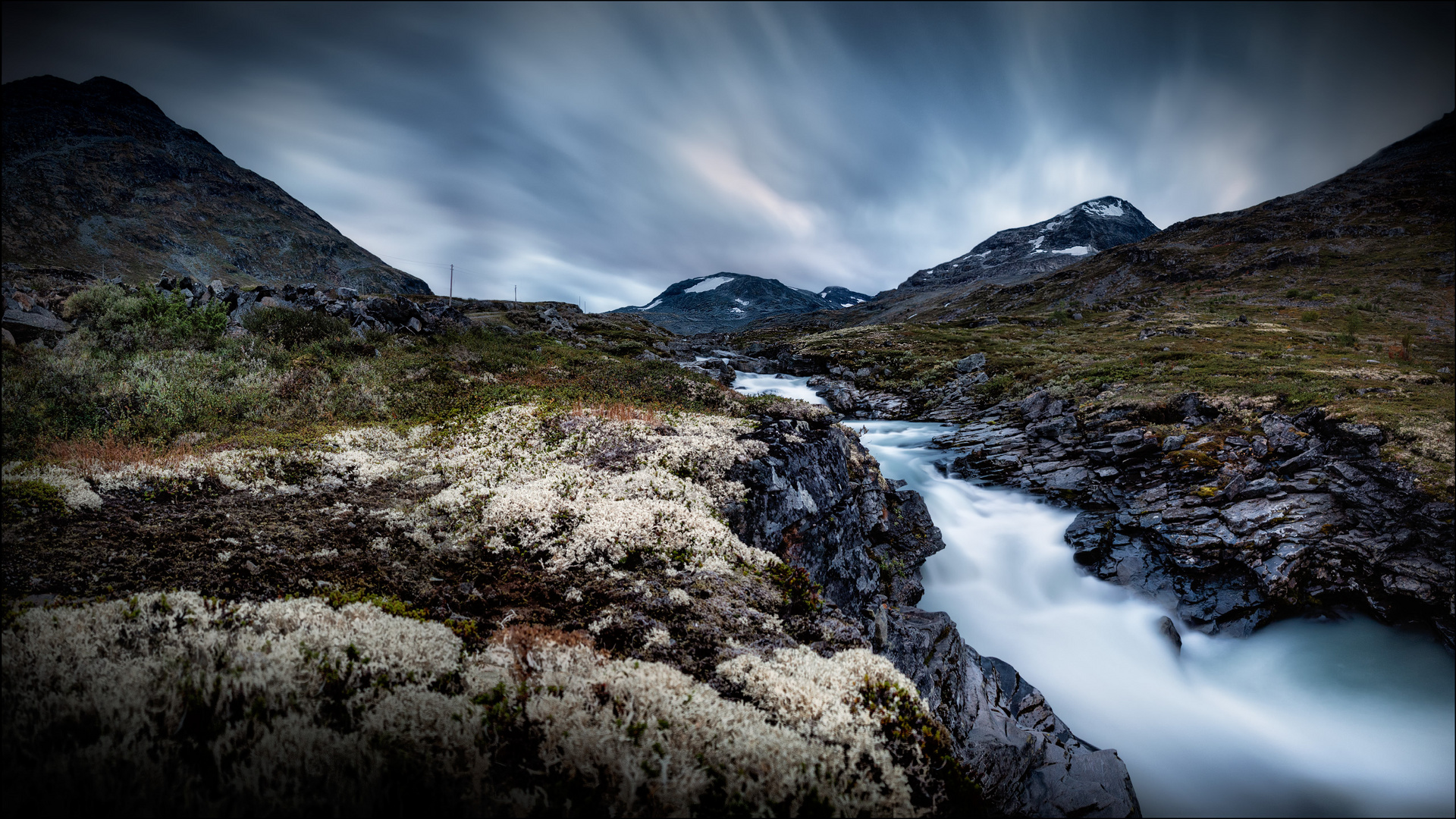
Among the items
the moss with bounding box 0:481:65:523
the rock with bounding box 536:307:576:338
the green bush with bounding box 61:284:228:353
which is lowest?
the moss with bounding box 0:481:65:523

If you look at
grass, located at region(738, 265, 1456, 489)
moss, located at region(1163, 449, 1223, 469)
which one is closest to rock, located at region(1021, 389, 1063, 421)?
grass, located at region(738, 265, 1456, 489)

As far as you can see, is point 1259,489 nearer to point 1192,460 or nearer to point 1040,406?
point 1192,460

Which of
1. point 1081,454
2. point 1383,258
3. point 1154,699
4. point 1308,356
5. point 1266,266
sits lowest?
point 1154,699

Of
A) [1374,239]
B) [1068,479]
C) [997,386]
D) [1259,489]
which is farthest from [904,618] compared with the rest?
[997,386]

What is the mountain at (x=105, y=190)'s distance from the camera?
27.5 feet

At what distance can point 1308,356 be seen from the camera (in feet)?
82.3

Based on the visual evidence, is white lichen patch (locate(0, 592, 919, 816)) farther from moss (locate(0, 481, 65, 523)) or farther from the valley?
moss (locate(0, 481, 65, 523))

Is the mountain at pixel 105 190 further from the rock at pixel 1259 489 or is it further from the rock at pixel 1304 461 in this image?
the rock at pixel 1304 461

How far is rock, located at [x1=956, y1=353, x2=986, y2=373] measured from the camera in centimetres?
5315

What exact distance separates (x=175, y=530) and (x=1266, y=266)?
3602 inches

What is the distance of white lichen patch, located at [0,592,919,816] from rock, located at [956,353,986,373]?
54210mm

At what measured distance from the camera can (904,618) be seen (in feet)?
46.7

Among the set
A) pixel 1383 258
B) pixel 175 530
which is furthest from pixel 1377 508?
pixel 175 530

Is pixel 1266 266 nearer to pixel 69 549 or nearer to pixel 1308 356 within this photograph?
pixel 1308 356
